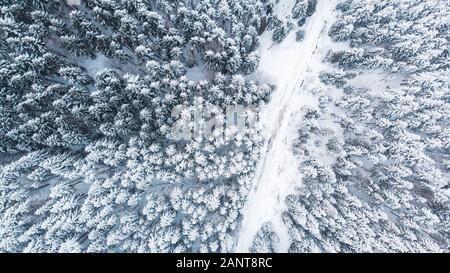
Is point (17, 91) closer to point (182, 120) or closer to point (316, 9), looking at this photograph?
point (182, 120)

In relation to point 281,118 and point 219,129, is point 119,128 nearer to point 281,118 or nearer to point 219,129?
point 219,129

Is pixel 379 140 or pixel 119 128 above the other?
pixel 379 140

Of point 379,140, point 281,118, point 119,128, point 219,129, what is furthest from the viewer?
point 281,118

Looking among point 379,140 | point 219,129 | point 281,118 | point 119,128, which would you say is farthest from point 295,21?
point 119,128

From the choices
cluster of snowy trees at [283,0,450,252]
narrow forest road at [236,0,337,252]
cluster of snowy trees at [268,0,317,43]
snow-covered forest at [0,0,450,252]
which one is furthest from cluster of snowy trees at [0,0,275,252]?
Answer: cluster of snowy trees at [283,0,450,252]

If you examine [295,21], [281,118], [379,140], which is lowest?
[281,118]

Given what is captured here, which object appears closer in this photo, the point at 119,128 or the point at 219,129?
the point at 119,128
